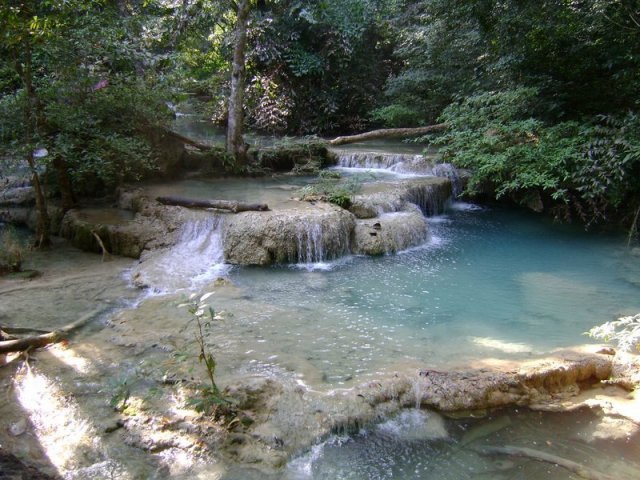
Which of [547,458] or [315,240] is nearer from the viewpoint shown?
[547,458]

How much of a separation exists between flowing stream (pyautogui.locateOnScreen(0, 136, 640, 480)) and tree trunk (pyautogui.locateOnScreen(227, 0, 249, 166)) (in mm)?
1795

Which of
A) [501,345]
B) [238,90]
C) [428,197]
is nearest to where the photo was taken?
[501,345]

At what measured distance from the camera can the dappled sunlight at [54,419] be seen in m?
3.28

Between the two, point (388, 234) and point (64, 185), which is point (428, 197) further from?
point (64, 185)

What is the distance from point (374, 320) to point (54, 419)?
3230mm

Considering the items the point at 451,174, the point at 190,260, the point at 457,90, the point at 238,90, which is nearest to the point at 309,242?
the point at 190,260

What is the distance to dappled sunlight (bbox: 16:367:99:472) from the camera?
129 inches

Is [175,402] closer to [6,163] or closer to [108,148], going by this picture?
[6,163]

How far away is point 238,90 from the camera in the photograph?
10250 mm

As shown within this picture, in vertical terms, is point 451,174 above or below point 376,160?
below

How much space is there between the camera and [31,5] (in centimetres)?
631

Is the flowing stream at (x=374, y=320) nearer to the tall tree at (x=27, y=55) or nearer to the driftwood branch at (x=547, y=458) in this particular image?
the driftwood branch at (x=547, y=458)

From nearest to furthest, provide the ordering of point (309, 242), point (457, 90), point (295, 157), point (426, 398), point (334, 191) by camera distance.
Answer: point (426, 398) < point (309, 242) < point (334, 191) < point (295, 157) < point (457, 90)

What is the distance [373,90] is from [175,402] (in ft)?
48.5
